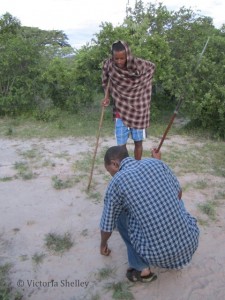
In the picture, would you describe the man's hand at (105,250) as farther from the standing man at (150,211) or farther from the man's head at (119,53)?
the man's head at (119,53)

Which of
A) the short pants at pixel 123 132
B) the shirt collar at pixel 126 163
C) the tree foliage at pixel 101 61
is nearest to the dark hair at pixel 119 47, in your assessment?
the short pants at pixel 123 132

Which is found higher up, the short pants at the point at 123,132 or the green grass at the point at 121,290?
the short pants at the point at 123,132

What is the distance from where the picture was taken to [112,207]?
2.40 metres

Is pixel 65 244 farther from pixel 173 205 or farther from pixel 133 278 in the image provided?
pixel 173 205

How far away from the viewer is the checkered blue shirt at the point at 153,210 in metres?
2.26

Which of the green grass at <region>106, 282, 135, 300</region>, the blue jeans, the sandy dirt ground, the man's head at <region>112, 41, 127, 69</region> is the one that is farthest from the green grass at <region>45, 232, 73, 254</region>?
the man's head at <region>112, 41, 127, 69</region>

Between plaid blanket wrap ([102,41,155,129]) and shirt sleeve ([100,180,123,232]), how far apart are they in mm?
1981

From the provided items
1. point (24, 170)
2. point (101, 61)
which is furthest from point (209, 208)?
point (101, 61)

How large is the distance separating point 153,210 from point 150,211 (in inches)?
0.8

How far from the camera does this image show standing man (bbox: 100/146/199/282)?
2264 mm

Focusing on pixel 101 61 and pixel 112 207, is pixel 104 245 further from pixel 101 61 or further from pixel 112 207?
pixel 101 61

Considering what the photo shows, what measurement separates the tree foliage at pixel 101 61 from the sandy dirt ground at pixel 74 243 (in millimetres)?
2780

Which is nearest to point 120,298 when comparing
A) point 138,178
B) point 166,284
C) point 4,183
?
point 166,284

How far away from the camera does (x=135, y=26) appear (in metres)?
7.39
